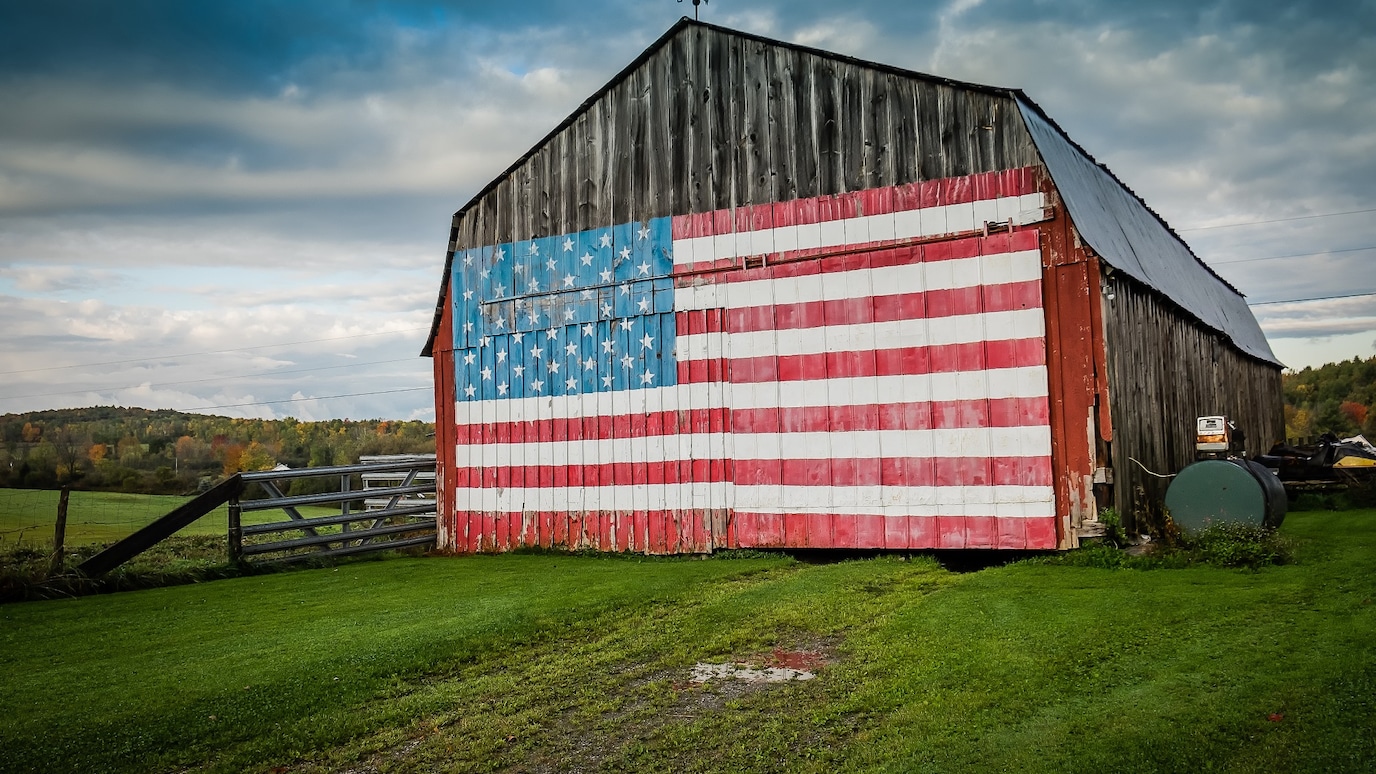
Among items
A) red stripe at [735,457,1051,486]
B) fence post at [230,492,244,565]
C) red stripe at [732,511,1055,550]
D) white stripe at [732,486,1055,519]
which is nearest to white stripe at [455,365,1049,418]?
red stripe at [735,457,1051,486]

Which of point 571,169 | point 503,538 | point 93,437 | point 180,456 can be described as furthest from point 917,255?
point 93,437

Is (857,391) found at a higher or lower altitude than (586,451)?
higher

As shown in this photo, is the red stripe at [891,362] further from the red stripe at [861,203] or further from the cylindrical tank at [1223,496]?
the cylindrical tank at [1223,496]

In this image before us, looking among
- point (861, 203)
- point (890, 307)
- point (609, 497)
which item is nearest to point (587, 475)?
point (609, 497)

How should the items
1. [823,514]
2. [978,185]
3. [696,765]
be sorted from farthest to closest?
[823,514] < [978,185] < [696,765]

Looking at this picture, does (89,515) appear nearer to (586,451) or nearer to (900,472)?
(586,451)

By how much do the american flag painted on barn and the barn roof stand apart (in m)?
0.76

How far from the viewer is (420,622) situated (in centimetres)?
828

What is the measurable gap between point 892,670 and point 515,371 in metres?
9.96

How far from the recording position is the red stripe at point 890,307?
11172mm

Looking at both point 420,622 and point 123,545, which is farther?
point 123,545

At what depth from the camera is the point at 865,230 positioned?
12.2 metres

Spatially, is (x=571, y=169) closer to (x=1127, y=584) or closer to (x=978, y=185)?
(x=978, y=185)

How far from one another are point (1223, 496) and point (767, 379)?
5.73 m
